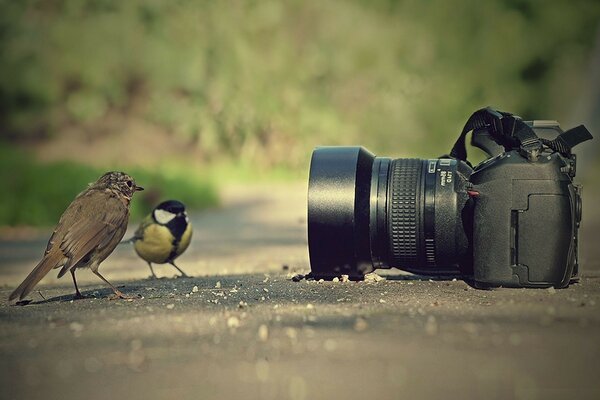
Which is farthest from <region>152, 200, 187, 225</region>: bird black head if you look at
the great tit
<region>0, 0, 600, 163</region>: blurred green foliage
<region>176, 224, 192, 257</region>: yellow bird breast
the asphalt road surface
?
<region>0, 0, 600, 163</region>: blurred green foliage

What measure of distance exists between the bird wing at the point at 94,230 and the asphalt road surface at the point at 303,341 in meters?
0.30

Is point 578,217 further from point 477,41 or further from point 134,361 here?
point 477,41

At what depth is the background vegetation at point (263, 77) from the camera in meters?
20.8

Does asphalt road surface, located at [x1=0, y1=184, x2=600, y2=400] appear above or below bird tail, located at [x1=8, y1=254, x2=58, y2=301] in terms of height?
below

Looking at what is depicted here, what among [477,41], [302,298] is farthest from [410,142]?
[302,298]

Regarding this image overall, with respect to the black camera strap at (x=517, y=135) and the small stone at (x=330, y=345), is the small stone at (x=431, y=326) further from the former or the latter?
the black camera strap at (x=517, y=135)

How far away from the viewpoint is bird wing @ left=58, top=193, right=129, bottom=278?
208 inches

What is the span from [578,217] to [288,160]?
613 inches

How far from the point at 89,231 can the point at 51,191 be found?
23.0 feet

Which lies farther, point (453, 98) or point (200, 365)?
point (453, 98)

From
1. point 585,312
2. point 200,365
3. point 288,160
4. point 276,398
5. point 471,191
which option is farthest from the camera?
point 288,160

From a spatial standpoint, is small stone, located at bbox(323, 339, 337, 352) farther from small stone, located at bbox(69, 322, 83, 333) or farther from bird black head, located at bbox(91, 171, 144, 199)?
bird black head, located at bbox(91, 171, 144, 199)

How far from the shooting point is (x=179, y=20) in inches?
866

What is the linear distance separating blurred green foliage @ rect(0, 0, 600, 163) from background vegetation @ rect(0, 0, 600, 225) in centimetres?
3
